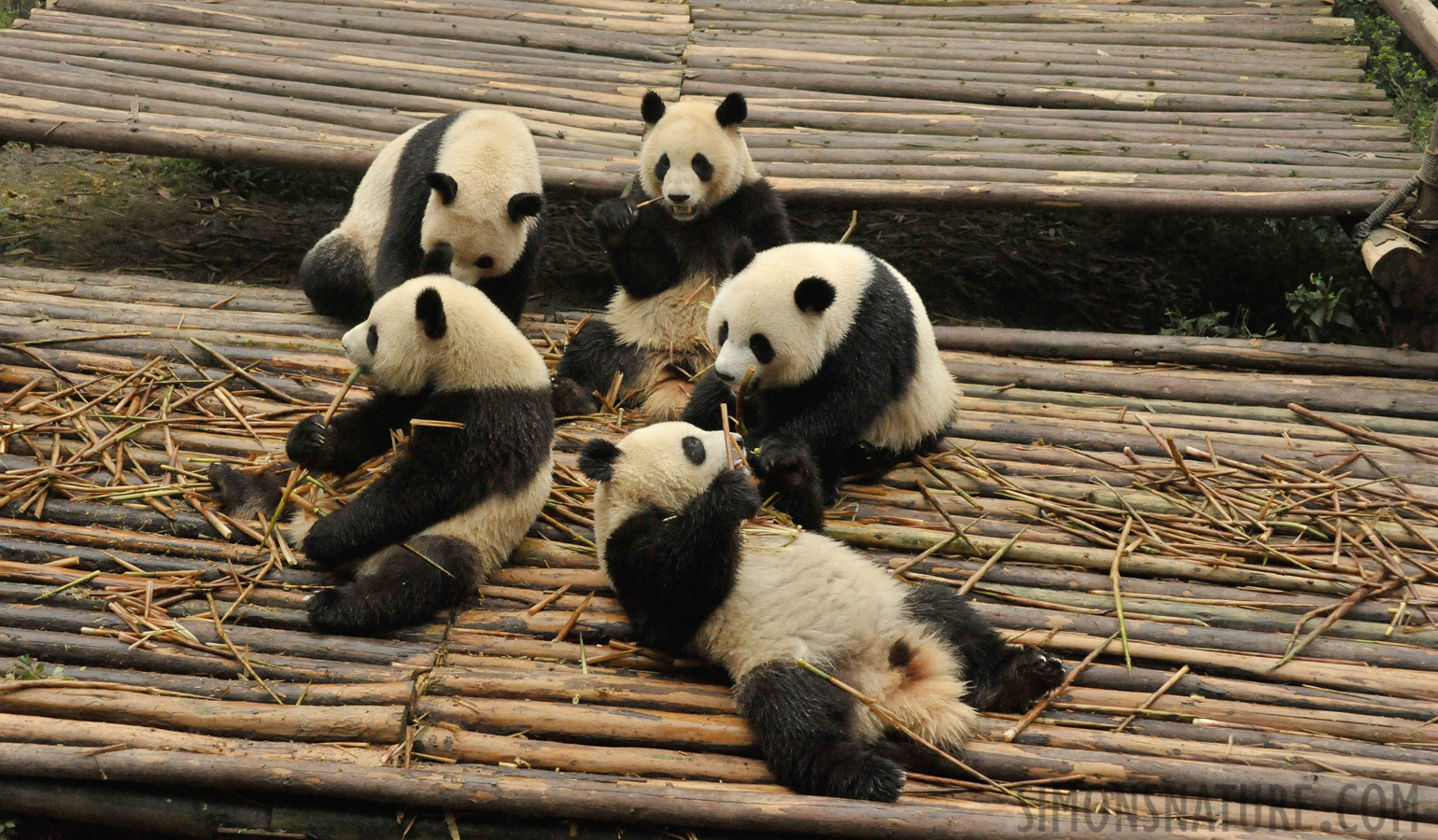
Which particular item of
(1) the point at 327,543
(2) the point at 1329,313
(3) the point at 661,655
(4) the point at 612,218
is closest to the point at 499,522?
(1) the point at 327,543

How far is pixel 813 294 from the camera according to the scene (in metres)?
4.14

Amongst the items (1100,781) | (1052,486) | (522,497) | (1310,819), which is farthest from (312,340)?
(1310,819)

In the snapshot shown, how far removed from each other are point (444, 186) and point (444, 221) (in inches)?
7.7

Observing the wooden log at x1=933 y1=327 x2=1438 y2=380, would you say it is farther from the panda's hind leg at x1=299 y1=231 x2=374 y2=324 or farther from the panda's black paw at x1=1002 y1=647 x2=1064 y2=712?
the panda's hind leg at x1=299 y1=231 x2=374 y2=324

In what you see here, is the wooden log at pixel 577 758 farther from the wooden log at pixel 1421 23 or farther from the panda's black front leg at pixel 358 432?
the wooden log at pixel 1421 23

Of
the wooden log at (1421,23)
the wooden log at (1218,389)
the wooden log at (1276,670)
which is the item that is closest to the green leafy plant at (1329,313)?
the wooden log at (1218,389)

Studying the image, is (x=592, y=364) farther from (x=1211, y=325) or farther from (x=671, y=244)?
(x=1211, y=325)

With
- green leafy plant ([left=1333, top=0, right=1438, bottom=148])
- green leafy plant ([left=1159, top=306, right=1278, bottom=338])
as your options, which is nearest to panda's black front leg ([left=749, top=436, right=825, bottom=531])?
green leafy plant ([left=1159, top=306, right=1278, bottom=338])

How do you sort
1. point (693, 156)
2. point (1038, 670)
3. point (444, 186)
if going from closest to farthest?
point (1038, 670)
point (444, 186)
point (693, 156)

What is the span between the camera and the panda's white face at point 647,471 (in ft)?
11.6

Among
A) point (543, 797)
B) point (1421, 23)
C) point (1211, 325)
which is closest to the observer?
point (543, 797)

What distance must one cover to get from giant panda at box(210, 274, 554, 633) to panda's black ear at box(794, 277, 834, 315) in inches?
39.6

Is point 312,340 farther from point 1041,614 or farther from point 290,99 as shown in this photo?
point 1041,614

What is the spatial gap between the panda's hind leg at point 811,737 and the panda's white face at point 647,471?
Answer: 0.64 m
